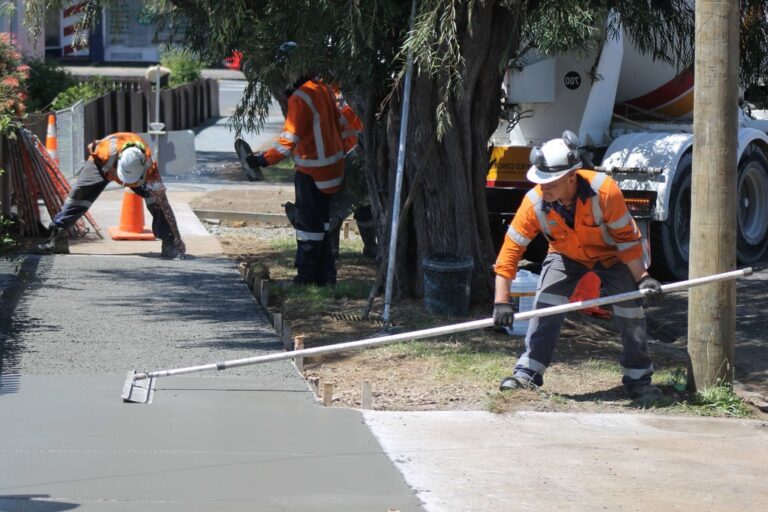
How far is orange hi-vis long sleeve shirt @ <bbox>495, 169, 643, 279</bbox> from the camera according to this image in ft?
20.6

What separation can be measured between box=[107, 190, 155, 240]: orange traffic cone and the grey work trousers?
5.96 meters

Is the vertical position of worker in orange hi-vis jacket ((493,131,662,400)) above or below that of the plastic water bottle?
above

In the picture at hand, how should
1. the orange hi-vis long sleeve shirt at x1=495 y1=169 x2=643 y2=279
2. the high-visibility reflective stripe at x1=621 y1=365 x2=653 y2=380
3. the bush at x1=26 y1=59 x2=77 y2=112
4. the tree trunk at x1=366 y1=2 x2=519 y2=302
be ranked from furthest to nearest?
the bush at x1=26 y1=59 x2=77 y2=112, the tree trunk at x1=366 y1=2 x2=519 y2=302, the high-visibility reflective stripe at x1=621 y1=365 x2=653 y2=380, the orange hi-vis long sleeve shirt at x1=495 y1=169 x2=643 y2=279

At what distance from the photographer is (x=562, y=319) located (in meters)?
6.58

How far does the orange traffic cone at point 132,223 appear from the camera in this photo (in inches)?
457

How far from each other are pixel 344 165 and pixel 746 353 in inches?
140

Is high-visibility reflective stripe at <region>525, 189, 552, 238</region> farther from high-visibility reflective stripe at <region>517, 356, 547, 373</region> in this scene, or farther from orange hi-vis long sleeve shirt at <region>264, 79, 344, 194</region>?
orange hi-vis long sleeve shirt at <region>264, 79, 344, 194</region>

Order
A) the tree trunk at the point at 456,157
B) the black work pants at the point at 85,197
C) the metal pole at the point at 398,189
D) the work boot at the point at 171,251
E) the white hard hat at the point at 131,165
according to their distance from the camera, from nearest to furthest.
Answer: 1. the metal pole at the point at 398,189
2. the tree trunk at the point at 456,157
3. the white hard hat at the point at 131,165
4. the black work pants at the point at 85,197
5. the work boot at the point at 171,251

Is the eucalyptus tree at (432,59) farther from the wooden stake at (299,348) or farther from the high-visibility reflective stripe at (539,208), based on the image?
the wooden stake at (299,348)

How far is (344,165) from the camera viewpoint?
9.90 meters

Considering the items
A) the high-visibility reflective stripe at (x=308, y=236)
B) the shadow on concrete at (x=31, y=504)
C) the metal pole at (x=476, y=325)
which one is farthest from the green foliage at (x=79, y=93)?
the shadow on concrete at (x=31, y=504)

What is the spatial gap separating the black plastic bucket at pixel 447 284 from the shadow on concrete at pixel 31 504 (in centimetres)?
414

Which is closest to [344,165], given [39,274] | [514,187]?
[514,187]

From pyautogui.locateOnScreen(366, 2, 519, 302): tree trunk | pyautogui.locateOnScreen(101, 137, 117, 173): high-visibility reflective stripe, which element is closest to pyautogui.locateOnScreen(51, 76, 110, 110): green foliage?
pyautogui.locateOnScreen(101, 137, 117, 173): high-visibility reflective stripe
